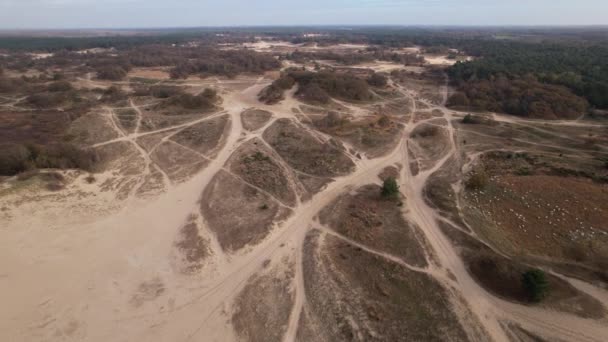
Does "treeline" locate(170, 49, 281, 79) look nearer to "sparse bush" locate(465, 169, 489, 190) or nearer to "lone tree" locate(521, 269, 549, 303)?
"sparse bush" locate(465, 169, 489, 190)

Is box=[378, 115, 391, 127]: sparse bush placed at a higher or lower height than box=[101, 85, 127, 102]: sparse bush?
lower

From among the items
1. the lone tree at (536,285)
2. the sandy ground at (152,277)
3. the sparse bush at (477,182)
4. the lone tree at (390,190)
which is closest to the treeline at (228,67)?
the sandy ground at (152,277)

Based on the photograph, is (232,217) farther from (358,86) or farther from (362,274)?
(358,86)

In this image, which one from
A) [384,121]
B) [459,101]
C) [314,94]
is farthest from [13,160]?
[459,101]

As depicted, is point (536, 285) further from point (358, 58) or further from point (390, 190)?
point (358, 58)

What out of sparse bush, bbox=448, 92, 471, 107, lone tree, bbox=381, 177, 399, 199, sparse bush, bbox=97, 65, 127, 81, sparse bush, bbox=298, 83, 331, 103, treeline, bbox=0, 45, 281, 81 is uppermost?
treeline, bbox=0, 45, 281, 81

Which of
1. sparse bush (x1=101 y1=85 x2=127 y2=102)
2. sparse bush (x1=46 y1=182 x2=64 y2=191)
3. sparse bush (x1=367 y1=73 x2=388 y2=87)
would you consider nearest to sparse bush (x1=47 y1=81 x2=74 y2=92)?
sparse bush (x1=101 y1=85 x2=127 y2=102)

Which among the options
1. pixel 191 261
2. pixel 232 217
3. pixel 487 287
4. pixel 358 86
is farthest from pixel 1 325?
pixel 358 86
